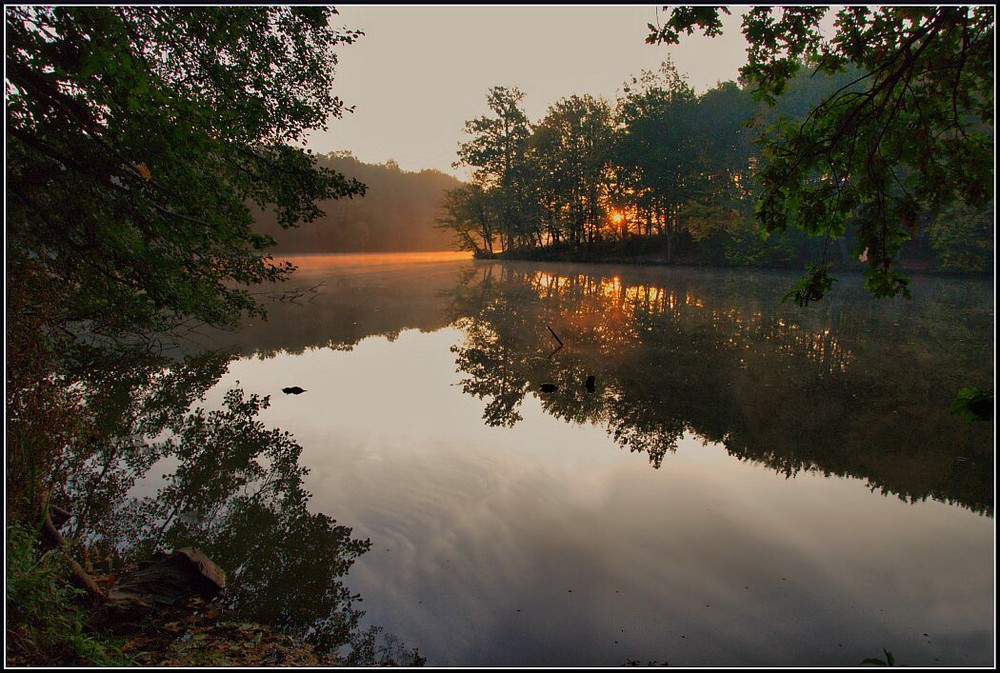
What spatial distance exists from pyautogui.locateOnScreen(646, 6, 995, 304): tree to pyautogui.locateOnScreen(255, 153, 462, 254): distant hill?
9611 cm

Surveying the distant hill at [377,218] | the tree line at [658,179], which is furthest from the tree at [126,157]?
the distant hill at [377,218]

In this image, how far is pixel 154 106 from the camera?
5258 millimetres

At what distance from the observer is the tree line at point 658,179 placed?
1772 inches

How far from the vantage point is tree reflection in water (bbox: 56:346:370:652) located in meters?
5.03

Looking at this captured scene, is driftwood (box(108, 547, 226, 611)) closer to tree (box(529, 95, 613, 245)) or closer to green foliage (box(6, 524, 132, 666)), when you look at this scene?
green foliage (box(6, 524, 132, 666))

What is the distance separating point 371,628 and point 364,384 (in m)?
8.81

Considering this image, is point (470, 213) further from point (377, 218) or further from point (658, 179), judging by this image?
point (377, 218)

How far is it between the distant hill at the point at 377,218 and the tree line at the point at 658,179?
1450 inches

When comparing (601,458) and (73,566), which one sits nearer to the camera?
(73,566)

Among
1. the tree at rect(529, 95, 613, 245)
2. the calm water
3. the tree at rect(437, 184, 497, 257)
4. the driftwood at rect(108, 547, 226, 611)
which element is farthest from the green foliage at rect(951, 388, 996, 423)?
the tree at rect(437, 184, 497, 257)

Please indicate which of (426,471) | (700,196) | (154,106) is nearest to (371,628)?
(426,471)

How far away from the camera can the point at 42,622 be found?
12.9 feet

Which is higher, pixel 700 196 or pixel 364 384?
pixel 700 196

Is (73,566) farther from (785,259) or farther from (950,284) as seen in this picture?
(785,259)
